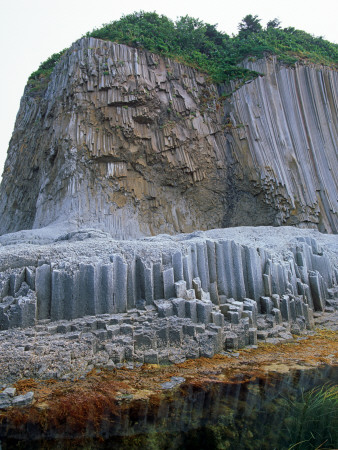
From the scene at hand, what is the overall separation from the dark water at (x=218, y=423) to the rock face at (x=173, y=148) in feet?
36.9

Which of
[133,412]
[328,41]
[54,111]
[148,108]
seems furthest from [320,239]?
[328,41]

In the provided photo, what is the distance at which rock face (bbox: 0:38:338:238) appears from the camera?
17.6m

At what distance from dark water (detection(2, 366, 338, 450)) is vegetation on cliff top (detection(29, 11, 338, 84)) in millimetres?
17533

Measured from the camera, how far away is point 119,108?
18.2 m

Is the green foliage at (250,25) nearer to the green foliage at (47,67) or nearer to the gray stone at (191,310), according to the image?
the green foliage at (47,67)

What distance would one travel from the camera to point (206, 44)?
75.6 ft

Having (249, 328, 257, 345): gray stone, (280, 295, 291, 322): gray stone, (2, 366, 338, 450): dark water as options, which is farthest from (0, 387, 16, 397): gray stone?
(280, 295, 291, 322): gray stone

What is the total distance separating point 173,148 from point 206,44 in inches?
320

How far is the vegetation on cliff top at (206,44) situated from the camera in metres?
20.5

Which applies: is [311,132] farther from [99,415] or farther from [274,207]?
[99,415]

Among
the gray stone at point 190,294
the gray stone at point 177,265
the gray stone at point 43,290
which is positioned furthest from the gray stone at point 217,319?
the gray stone at point 43,290

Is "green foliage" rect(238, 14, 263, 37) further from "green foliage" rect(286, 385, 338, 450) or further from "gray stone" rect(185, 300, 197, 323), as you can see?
"green foliage" rect(286, 385, 338, 450)

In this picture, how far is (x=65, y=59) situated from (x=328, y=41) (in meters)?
16.5

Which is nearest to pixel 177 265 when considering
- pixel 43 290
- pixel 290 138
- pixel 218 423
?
pixel 43 290
